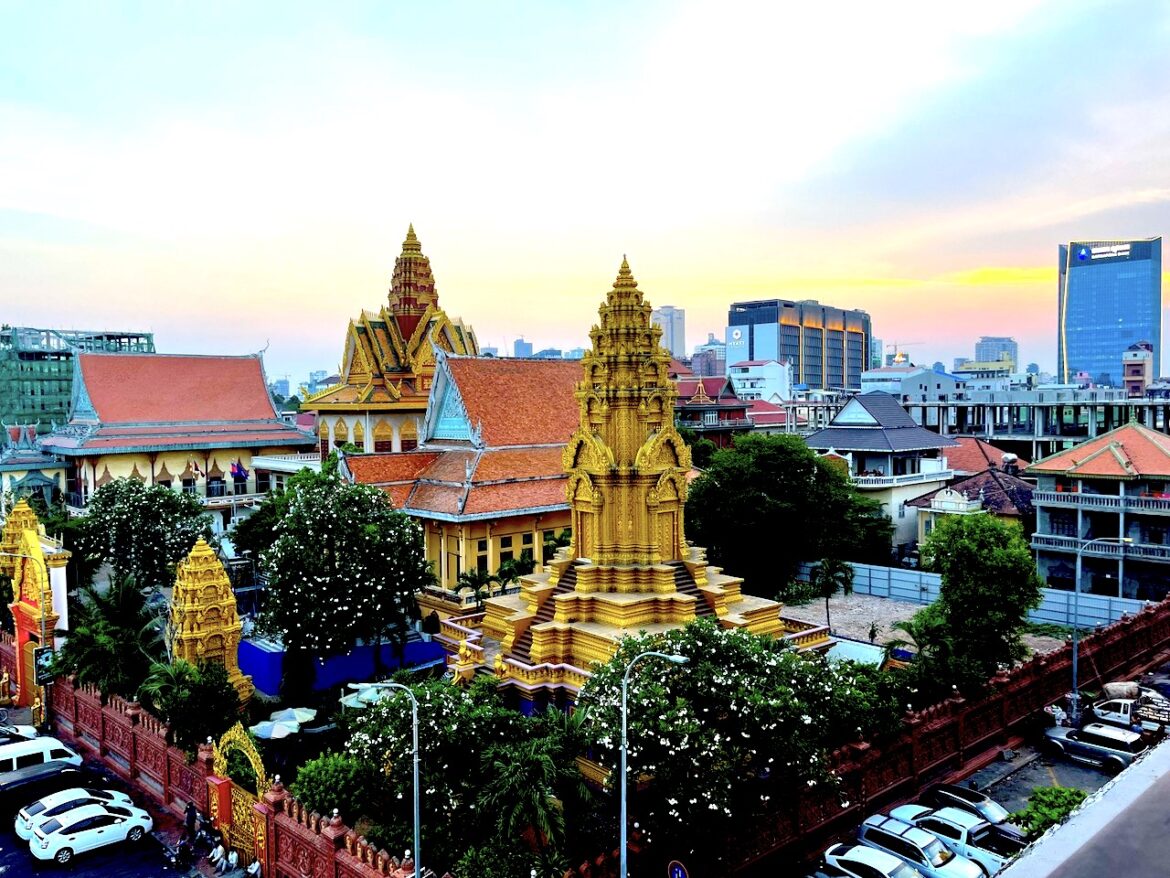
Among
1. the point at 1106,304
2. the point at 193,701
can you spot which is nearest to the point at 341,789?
the point at 193,701

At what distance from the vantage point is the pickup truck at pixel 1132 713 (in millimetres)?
24297

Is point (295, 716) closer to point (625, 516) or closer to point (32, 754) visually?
point (32, 754)

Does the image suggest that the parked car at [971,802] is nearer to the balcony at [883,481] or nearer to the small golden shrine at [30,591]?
the small golden shrine at [30,591]

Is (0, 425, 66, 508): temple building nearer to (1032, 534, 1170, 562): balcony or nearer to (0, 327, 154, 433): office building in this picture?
(0, 327, 154, 433): office building

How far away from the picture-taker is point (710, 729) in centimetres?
1552

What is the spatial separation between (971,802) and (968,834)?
1.71 meters

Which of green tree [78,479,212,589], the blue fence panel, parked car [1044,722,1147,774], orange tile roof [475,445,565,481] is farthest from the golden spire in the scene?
green tree [78,479,212,589]

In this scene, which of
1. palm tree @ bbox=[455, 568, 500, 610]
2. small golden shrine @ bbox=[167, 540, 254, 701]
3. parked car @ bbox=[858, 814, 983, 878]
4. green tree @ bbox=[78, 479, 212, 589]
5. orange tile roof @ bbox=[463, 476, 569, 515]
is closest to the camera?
parked car @ bbox=[858, 814, 983, 878]

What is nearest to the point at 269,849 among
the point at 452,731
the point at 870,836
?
the point at 452,731

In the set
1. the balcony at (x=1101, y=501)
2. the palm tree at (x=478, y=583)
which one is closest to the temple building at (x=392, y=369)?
the palm tree at (x=478, y=583)

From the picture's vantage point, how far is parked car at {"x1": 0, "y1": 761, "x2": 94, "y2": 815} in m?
20.7

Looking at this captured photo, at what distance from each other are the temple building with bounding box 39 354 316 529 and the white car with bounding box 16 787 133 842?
3322cm

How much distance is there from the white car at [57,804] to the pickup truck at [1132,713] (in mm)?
26263

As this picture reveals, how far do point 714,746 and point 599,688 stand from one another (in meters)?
2.66
